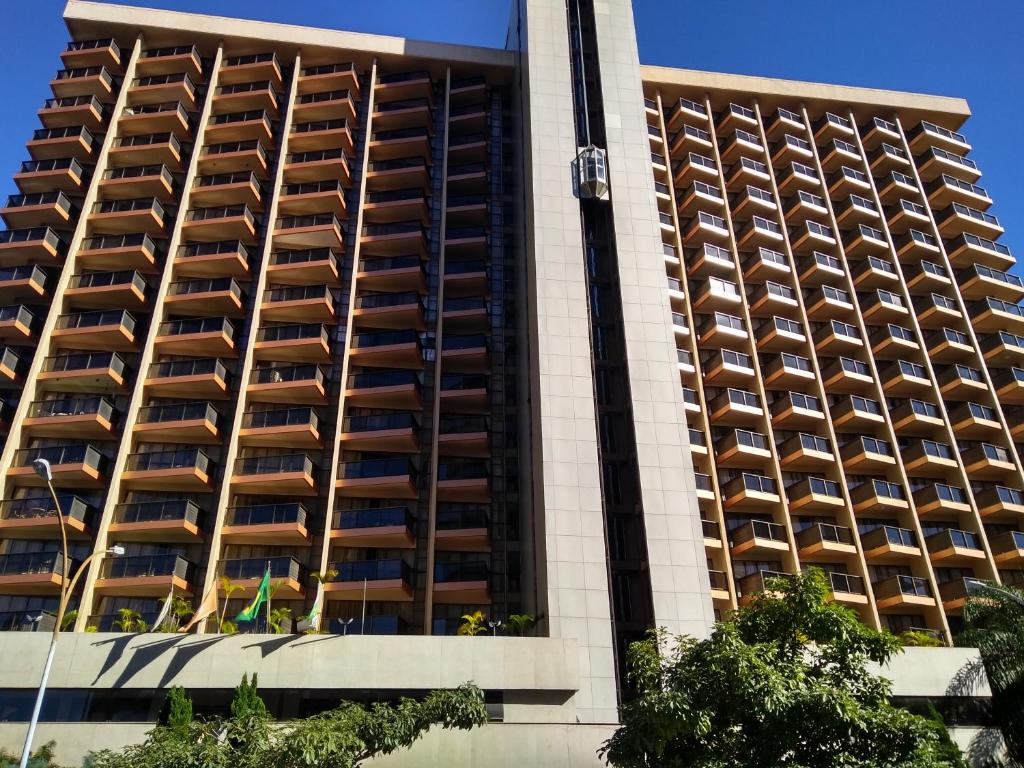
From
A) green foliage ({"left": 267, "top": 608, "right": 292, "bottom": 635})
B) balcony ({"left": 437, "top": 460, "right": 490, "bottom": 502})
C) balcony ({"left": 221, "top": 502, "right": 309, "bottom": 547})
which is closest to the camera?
green foliage ({"left": 267, "top": 608, "right": 292, "bottom": 635})

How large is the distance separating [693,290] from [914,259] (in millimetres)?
20284

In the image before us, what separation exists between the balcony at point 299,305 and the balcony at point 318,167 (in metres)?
9.19

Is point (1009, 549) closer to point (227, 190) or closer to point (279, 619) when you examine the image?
point (279, 619)

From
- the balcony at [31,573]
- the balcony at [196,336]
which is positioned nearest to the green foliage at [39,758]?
the balcony at [31,573]

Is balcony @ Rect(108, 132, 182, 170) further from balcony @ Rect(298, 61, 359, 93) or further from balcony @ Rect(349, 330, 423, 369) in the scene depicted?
balcony @ Rect(349, 330, 423, 369)

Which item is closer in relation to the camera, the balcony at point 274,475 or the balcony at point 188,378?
the balcony at point 274,475

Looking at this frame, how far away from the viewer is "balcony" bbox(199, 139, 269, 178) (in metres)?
51.1

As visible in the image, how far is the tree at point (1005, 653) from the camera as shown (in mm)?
34656

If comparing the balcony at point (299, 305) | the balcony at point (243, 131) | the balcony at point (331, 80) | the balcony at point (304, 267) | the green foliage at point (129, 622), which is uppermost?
the balcony at point (331, 80)

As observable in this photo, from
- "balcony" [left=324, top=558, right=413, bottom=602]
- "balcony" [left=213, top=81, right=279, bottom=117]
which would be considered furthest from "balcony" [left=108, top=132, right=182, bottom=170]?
"balcony" [left=324, top=558, right=413, bottom=602]

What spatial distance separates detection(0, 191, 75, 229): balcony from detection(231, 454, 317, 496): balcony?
2107cm

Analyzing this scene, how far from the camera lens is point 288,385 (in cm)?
4366

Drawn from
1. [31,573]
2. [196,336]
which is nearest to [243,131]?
[196,336]

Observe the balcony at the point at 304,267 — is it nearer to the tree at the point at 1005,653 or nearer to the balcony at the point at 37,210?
the balcony at the point at 37,210
